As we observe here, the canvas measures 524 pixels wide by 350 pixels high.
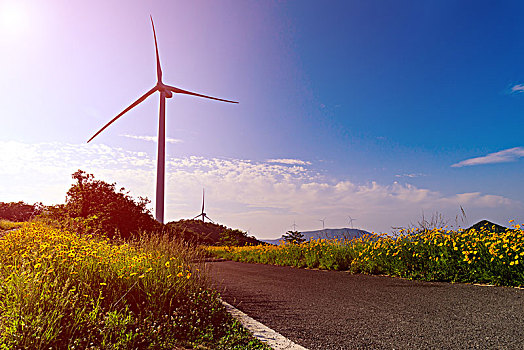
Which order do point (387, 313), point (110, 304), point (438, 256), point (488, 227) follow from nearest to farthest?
point (110, 304) → point (387, 313) → point (438, 256) → point (488, 227)

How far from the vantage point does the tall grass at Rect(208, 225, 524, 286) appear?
7.14m

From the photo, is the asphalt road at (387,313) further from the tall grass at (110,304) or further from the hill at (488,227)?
the hill at (488,227)

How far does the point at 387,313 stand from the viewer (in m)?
5.11

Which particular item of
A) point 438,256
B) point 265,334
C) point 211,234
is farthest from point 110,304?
point 211,234

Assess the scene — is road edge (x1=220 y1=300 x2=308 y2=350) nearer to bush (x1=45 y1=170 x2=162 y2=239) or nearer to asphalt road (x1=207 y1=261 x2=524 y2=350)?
asphalt road (x1=207 y1=261 x2=524 y2=350)

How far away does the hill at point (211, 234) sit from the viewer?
26105 mm

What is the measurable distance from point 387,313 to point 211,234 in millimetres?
28846

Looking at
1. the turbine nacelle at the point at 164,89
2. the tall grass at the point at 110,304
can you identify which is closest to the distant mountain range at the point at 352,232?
the tall grass at the point at 110,304

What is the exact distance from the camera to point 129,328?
392 cm

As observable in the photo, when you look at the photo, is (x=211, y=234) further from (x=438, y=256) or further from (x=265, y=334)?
(x=265, y=334)

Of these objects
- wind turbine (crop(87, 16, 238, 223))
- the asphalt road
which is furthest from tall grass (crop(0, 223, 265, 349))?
wind turbine (crop(87, 16, 238, 223))

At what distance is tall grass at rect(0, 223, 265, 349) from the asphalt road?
2.48 ft

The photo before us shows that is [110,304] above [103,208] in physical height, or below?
below

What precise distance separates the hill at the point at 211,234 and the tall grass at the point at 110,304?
63.0ft
